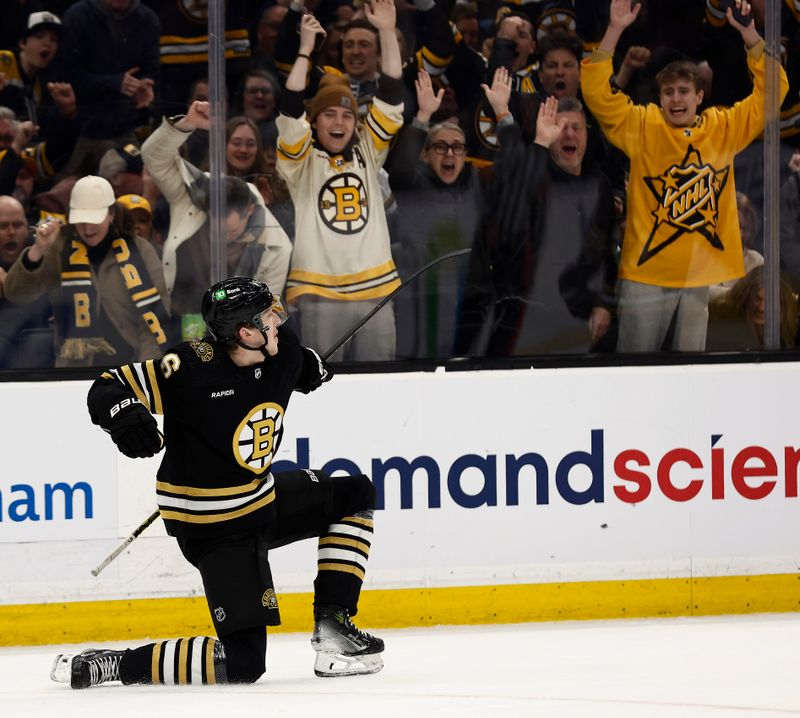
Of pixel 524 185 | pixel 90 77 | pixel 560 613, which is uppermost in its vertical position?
pixel 90 77

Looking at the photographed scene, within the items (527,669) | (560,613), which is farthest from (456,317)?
(527,669)

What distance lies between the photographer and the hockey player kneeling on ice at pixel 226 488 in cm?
304

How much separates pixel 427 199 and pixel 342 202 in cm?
26

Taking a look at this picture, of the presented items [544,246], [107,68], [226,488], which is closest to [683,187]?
[544,246]

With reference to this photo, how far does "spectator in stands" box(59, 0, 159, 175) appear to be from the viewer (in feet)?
13.4

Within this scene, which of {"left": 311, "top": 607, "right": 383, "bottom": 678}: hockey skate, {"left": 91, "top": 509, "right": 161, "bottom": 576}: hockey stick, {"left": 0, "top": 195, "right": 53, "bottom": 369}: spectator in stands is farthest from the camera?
{"left": 0, "top": 195, "right": 53, "bottom": 369}: spectator in stands

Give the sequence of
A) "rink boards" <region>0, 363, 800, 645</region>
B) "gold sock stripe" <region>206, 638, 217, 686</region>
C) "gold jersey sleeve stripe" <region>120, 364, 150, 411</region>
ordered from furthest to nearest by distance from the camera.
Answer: "rink boards" <region>0, 363, 800, 645</region> < "gold sock stripe" <region>206, 638, 217, 686</region> < "gold jersey sleeve stripe" <region>120, 364, 150, 411</region>

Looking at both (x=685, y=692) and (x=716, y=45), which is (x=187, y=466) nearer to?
(x=685, y=692)

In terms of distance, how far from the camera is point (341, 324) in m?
4.25

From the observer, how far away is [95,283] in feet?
13.6

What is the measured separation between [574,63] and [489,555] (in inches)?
60.9

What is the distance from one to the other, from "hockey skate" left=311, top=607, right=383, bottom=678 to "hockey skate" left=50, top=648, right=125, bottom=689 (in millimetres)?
447

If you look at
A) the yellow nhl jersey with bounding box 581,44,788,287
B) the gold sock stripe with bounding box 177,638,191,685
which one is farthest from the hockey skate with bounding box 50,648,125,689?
the yellow nhl jersey with bounding box 581,44,788,287

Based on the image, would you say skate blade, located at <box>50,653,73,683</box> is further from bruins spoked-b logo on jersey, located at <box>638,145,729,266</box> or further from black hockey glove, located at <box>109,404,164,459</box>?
bruins spoked-b logo on jersey, located at <box>638,145,729,266</box>
